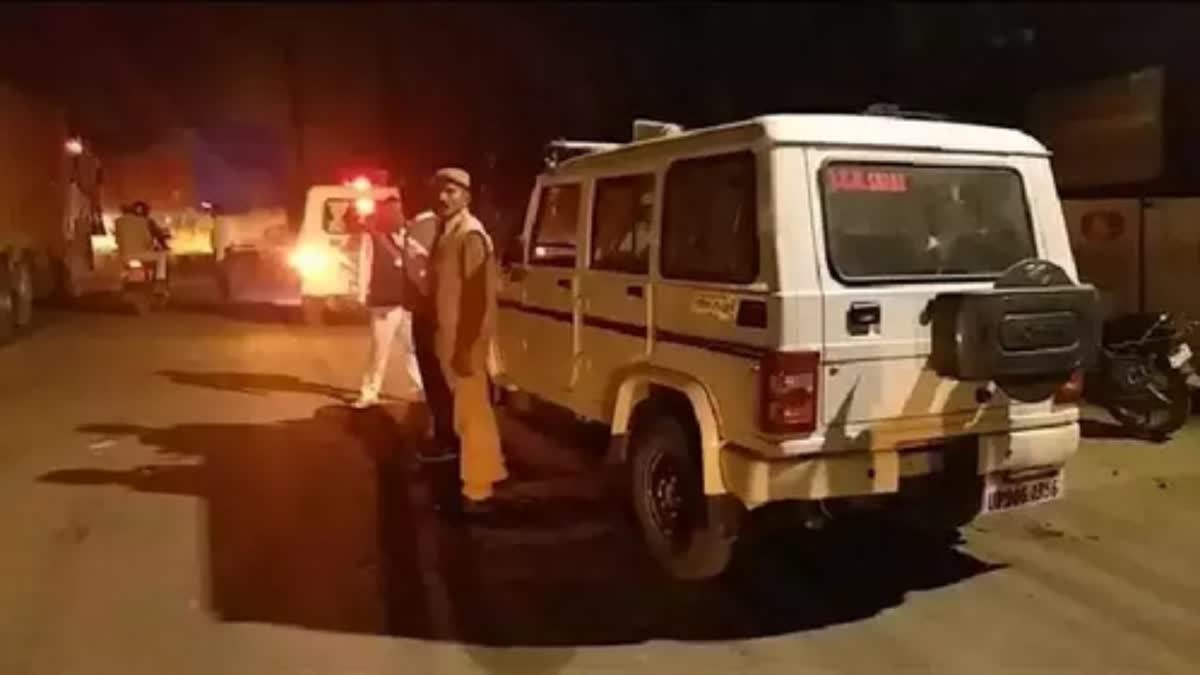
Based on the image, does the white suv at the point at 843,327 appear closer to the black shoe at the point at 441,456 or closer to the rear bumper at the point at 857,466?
the rear bumper at the point at 857,466

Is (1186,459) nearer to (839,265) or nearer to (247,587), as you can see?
(839,265)

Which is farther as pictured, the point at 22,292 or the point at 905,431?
the point at 22,292

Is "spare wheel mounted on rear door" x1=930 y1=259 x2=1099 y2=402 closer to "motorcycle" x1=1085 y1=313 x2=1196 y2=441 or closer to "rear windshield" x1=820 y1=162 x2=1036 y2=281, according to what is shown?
"rear windshield" x1=820 y1=162 x2=1036 y2=281

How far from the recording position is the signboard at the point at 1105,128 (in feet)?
54.3

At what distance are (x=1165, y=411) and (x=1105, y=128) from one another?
8854 mm

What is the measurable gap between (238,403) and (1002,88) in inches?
528

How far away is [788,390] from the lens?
547 centimetres

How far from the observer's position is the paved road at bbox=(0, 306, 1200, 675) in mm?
5457

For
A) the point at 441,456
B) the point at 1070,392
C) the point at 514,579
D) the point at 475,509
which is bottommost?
the point at 514,579

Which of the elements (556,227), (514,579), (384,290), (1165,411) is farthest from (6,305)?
(1165,411)

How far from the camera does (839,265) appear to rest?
18.6 ft

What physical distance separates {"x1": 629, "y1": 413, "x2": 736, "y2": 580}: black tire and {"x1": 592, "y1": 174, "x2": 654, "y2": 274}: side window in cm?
88

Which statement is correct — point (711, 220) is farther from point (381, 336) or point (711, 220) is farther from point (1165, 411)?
point (381, 336)

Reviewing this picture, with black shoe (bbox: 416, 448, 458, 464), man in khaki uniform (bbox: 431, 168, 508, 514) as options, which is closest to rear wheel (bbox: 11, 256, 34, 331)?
black shoe (bbox: 416, 448, 458, 464)
